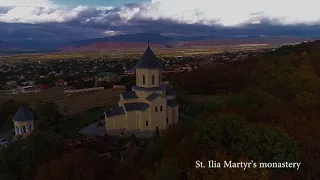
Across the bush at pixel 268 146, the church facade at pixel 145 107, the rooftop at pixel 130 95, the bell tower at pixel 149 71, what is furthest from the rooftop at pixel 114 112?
the bush at pixel 268 146

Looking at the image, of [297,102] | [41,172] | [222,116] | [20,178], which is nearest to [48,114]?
[20,178]

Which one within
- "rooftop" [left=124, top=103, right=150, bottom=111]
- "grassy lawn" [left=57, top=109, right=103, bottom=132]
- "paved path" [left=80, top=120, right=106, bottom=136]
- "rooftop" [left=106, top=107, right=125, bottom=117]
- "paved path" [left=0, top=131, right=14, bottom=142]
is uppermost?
"rooftop" [left=124, top=103, right=150, bottom=111]

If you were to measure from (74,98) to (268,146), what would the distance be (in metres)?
38.4

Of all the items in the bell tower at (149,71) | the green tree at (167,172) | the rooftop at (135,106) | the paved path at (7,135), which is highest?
the bell tower at (149,71)

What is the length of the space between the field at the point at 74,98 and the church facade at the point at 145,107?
36.8ft

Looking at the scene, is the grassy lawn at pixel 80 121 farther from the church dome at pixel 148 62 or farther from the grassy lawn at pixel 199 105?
the grassy lawn at pixel 199 105

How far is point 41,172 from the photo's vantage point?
12.9 metres

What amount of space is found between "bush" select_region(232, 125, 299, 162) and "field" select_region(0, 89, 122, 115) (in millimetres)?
25927

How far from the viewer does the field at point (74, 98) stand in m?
39.1

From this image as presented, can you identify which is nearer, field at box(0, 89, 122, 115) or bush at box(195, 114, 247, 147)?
bush at box(195, 114, 247, 147)

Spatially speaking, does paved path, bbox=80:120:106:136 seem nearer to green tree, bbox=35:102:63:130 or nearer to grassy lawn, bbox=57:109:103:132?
grassy lawn, bbox=57:109:103:132

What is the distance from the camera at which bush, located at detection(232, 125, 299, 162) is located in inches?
470

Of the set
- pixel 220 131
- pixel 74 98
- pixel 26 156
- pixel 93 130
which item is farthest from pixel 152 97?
pixel 74 98

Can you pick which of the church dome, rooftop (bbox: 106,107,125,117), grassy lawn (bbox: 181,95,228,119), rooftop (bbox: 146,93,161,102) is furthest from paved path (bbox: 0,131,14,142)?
grassy lawn (bbox: 181,95,228,119)
